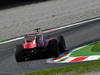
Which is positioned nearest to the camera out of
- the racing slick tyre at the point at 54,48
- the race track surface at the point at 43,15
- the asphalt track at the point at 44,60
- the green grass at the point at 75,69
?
the green grass at the point at 75,69

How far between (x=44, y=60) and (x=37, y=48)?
1.49 feet

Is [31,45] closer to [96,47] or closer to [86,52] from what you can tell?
[86,52]

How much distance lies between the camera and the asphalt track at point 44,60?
11.4 metres

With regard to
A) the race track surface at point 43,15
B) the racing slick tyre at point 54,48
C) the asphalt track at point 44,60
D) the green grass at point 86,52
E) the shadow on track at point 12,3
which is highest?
the racing slick tyre at point 54,48

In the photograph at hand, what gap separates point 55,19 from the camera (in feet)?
67.4

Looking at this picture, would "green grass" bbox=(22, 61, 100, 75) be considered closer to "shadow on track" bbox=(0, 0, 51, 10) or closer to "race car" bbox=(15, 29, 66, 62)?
"race car" bbox=(15, 29, 66, 62)

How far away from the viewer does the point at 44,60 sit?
11.9 metres

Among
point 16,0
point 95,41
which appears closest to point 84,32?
point 95,41

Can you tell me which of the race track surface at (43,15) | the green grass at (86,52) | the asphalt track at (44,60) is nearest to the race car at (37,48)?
the asphalt track at (44,60)

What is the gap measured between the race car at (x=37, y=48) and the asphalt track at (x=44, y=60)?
0.20m

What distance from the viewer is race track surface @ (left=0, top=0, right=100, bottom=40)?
1929cm

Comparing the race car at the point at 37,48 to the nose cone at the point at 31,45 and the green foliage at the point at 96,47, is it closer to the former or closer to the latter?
the nose cone at the point at 31,45

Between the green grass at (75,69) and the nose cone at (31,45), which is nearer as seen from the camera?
the green grass at (75,69)

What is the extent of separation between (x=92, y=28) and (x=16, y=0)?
50.7 feet
